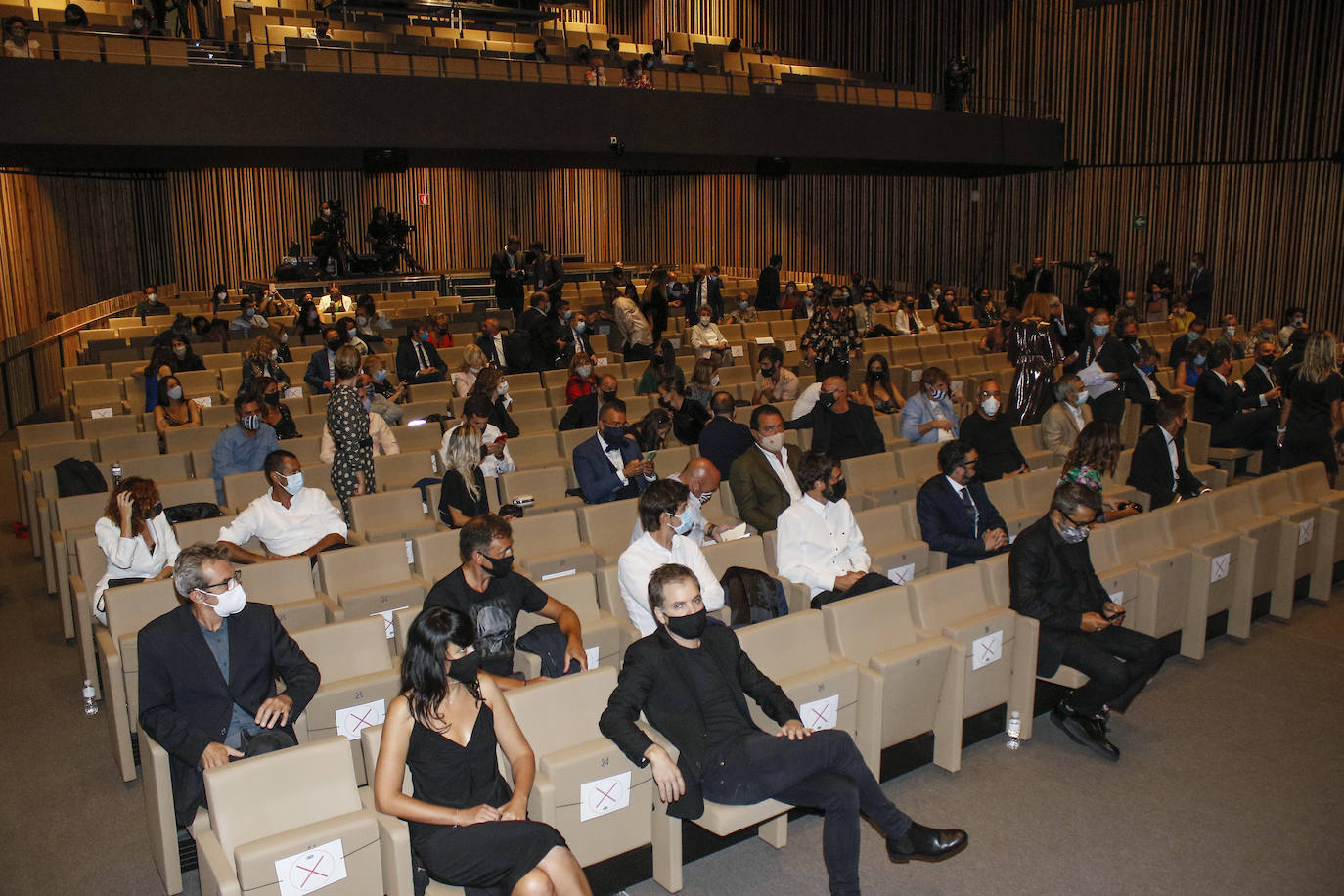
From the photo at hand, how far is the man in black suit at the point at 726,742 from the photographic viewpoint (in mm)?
3350

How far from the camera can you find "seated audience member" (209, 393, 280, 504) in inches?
254

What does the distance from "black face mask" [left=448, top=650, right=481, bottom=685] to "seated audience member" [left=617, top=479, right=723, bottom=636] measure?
1138 millimetres

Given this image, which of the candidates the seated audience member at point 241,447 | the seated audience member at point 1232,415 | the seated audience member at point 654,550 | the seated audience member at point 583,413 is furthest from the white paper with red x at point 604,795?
the seated audience member at point 1232,415

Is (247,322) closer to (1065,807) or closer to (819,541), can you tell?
(819,541)

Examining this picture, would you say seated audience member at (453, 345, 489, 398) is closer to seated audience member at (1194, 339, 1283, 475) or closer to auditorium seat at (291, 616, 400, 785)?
auditorium seat at (291, 616, 400, 785)

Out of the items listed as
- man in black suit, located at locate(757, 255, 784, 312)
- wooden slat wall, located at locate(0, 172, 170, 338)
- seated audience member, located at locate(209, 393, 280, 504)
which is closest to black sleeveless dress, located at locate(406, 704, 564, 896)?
seated audience member, located at locate(209, 393, 280, 504)

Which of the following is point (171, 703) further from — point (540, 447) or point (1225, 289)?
point (1225, 289)

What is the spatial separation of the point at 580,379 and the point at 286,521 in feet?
10.8

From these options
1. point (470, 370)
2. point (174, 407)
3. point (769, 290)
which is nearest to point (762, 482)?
point (470, 370)

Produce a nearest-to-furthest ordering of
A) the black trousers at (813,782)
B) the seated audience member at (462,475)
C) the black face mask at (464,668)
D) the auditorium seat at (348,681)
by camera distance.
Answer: the black face mask at (464,668)
the black trousers at (813,782)
the auditorium seat at (348,681)
the seated audience member at (462,475)

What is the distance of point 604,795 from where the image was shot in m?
3.46

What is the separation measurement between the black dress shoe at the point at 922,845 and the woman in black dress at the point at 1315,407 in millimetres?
5495

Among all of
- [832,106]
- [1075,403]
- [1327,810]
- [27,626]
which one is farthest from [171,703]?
[832,106]

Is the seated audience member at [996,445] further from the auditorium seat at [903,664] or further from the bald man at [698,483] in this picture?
the auditorium seat at [903,664]
